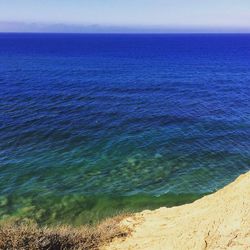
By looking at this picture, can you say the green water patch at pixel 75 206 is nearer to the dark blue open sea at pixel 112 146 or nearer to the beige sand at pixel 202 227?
the dark blue open sea at pixel 112 146

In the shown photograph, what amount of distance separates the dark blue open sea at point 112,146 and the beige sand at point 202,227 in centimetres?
578

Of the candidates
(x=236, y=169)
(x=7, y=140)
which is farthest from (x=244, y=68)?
(x=7, y=140)

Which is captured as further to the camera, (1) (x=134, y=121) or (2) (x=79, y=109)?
(2) (x=79, y=109)

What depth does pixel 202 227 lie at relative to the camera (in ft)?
47.1

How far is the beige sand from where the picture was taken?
13.3m

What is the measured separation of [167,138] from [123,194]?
12306mm

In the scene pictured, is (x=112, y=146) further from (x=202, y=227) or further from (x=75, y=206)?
(x=202, y=227)

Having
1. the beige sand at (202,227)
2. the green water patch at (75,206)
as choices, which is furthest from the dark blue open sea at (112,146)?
the beige sand at (202,227)

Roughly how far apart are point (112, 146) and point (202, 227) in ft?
64.7

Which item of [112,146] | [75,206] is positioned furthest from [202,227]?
[112,146]

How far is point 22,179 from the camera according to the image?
2670 centimetres

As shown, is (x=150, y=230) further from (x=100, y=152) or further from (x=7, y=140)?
(x=7, y=140)

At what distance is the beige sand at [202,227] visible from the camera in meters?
13.3

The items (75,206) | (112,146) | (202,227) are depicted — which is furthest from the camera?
(112,146)
